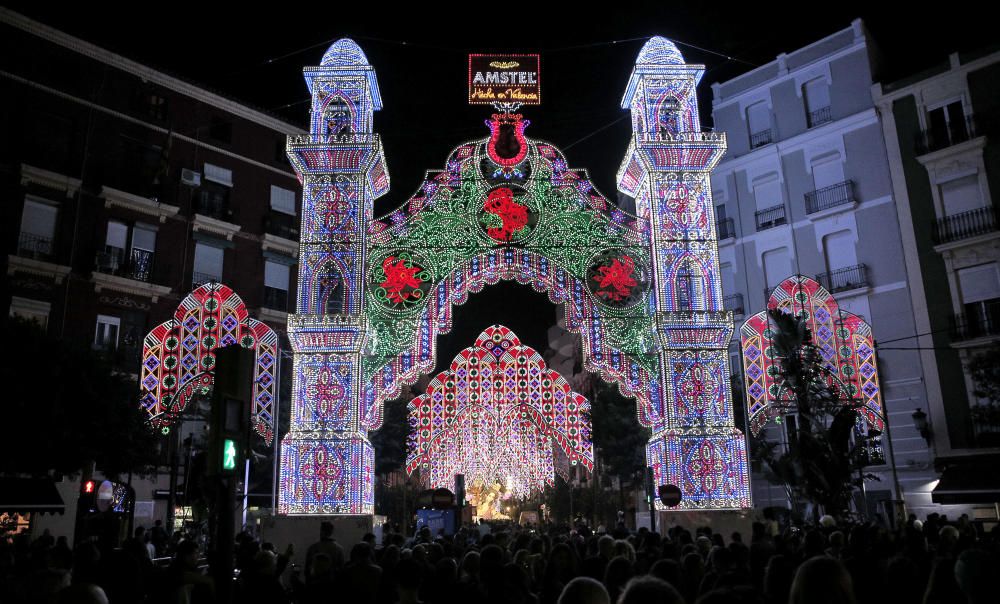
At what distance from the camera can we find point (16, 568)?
8070 mm

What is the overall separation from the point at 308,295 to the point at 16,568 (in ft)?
36.9

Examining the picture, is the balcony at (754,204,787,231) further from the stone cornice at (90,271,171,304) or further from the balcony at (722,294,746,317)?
the stone cornice at (90,271,171,304)

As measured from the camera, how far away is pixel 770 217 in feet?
108

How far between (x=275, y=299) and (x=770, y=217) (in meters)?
21.3

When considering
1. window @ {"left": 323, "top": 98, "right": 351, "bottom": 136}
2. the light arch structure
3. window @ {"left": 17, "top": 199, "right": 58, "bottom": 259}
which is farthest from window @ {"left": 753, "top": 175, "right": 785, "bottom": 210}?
window @ {"left": 17, "top": 199, "right": 58, "bottom": 259}

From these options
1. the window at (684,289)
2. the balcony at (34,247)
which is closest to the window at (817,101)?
the window at (684,289)

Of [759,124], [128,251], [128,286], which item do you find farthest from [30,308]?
[759,124]

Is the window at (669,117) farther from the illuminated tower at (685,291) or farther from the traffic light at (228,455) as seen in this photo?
the traffic light at (228,455)

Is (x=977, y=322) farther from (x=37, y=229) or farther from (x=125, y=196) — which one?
(x=37, y=229)

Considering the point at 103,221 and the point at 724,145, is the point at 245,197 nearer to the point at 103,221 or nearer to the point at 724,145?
the point at 103,221

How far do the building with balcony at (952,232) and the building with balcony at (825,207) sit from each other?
1.96 ft

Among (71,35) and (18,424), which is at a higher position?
(71,35)

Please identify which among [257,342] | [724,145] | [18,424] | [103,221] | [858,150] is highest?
[858,150]

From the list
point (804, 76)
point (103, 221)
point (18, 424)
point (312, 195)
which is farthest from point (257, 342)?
point (804, 76)
